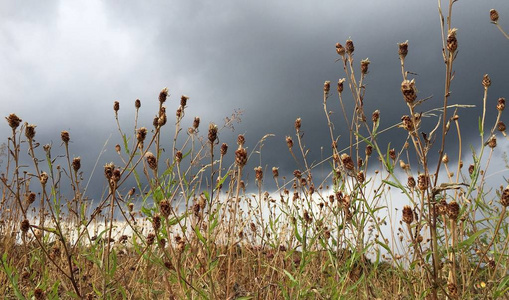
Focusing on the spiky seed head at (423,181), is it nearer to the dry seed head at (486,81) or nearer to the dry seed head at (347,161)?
the dry seed head at (347,161)

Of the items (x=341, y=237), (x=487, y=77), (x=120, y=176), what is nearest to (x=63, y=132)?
(x=120, y=176)

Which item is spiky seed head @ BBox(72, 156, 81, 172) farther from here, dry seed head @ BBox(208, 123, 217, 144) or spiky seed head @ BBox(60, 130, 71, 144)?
dry seed head @ BBox(208, 123, 217, 144)

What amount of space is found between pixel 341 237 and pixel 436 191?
0.61 meters

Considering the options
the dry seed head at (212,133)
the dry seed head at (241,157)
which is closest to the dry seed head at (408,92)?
the dry seed head at (241,157)

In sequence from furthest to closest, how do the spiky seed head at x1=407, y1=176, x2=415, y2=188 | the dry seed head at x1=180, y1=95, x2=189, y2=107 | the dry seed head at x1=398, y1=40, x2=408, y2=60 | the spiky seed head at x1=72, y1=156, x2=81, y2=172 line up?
the dry seed head at x1=180, y1=95, x2=189, y2=107 < the spiky seed head at x1=72, y1=156, x2=81, y2=172 < the spiky seed head at x1=407, y1=176, x2=415, y2=188 < the dry seed head at x1=398, y1=40, x2=408, y2=60

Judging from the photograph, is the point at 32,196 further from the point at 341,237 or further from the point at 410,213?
the point at 410,213

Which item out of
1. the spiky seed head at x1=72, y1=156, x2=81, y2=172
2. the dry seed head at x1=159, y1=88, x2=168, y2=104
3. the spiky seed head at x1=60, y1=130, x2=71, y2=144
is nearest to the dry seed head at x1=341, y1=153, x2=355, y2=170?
the dry seed head at x1=159, y1=88, x2=168, y2=104

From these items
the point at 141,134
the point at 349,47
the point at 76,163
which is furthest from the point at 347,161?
the point at 76,163

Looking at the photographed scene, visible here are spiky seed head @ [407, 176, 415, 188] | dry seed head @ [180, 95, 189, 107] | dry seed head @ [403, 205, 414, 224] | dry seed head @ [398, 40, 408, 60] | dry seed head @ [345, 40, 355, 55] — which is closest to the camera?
dry seed head @ [403, 205, 414, 224]

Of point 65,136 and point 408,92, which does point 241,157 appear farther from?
point 65,136

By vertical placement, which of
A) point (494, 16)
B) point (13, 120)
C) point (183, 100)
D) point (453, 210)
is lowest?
point (453, 210)

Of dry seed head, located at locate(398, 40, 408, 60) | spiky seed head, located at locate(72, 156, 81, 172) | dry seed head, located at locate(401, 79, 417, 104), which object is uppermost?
dry seed head, located at locate(398, 40, 408, 60)

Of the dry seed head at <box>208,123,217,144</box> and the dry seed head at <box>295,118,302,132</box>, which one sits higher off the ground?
the dry seed head at <box>295,118,302,132</box>

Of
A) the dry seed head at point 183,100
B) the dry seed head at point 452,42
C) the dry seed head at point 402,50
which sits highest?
the dry seed head at point 183,100
